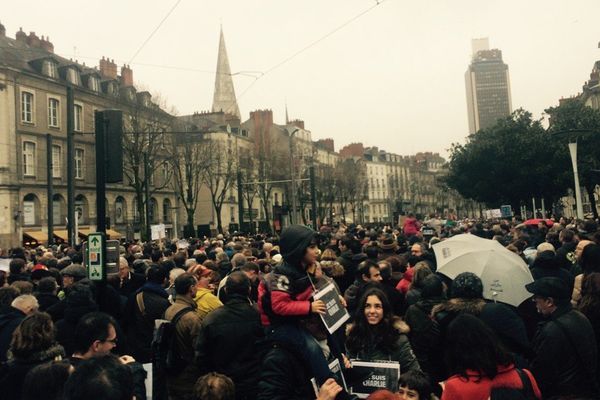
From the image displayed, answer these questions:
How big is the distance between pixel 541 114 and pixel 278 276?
45725mm

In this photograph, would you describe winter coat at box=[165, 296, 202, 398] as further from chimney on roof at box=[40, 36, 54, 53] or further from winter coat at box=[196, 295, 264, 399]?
chimney on roof at box=[40, 36, 54, 53]

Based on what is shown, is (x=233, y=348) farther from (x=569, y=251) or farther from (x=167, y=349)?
(x=569, y=251)

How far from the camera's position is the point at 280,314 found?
10.6 ft

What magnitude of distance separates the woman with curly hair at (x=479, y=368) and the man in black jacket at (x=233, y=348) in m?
2.11

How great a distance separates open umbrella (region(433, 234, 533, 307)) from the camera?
6004mm

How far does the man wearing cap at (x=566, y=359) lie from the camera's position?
4.06 metres

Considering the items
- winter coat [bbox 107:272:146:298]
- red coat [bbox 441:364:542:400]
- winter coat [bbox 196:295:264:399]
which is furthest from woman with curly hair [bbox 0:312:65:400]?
winter coat [bbox 107:272:146:298]

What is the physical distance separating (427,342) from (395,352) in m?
0.53

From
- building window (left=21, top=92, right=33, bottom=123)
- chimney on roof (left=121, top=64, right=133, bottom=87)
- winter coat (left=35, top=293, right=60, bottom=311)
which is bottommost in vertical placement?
winter coat (left=35, top=293, right=60, bottom=311)

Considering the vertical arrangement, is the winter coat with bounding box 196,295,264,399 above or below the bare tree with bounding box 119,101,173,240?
below

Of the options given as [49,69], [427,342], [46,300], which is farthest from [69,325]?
[49,69]

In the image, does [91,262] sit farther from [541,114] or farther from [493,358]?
[541,114]

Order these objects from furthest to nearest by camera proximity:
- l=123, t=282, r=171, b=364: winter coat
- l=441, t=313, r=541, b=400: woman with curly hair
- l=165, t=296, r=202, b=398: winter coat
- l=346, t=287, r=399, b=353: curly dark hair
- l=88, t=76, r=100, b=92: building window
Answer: l=88, t=76, r=100, b=92: building window → l=123, t=282, r=171, b=364: winter coat → l=165, t=296, r=202, b=398: winter coat → l=346, t=287, r=399, b=353: curly dark hair → l=441, t=313, r=541, b=400: woman with curly hair

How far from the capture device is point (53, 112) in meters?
45.1
